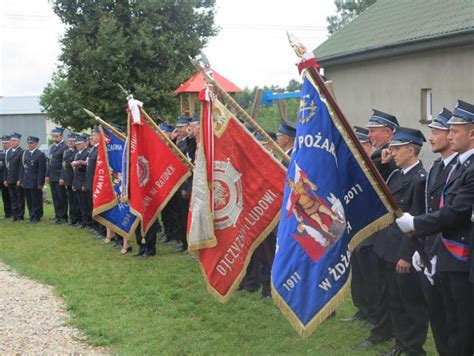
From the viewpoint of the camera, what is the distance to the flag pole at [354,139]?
4641 mm

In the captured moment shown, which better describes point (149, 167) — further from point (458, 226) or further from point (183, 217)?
point (458, 226)

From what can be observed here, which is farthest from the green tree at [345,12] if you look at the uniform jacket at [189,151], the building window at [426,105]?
the uniform jacket at [189,151]

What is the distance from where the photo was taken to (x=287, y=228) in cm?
510

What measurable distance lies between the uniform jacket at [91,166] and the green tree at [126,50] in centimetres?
625

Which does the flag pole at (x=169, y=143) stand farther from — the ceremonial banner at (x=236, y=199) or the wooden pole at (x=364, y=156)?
the wooden pole at (x=364, y=156)

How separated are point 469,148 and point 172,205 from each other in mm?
8174

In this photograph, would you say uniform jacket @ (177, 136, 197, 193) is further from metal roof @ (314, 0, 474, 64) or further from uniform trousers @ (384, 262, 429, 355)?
metal roof @ (314, 0, 474, 64)

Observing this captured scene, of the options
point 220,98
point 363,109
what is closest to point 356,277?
Answer: point 220,98

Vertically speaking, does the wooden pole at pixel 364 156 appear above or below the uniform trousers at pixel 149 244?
above

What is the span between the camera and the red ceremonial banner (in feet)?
21.2

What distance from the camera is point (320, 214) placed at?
491 cm

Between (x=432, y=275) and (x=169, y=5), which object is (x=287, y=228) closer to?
(x=432, y=275)

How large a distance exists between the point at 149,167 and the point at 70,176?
18.5 feet

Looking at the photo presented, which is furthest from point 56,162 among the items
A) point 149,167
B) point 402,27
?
Result: point 402,27
